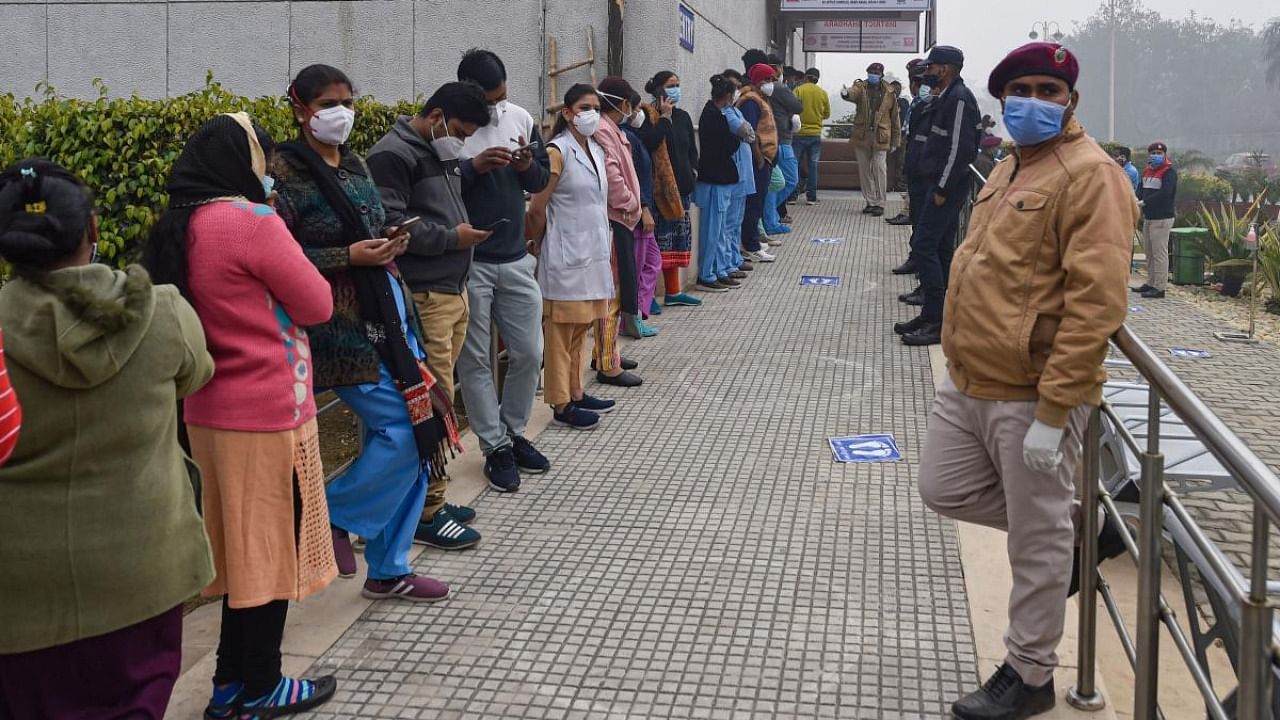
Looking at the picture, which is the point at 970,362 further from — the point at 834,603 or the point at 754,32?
the point at 754,32

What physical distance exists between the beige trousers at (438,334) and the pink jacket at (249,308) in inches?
59.1

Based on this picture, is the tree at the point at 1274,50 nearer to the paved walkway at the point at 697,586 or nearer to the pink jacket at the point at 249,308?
the paved walkway at the point at 697,586

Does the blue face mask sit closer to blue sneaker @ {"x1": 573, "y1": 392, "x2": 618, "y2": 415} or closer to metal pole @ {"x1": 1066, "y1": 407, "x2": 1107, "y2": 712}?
metal pole @ {"x1": 1066, "y1": 407, "x2": 1107, "y2": 712}

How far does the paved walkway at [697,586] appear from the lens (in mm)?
3771

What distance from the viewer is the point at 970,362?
3465 millimetres

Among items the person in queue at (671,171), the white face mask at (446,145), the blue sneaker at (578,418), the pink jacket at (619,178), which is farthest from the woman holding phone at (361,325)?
the person in queue at (671,171)

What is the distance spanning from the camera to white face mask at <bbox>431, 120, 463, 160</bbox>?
493 centimetres

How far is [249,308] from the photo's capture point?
3344 mm

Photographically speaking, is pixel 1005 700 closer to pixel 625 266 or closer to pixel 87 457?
pixel 87 457

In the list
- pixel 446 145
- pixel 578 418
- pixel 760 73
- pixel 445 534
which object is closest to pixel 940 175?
pixel 578 418

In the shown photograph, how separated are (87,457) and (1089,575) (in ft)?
8.72

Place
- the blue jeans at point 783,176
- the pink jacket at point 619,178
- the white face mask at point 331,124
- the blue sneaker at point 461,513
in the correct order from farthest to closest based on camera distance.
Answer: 1. the blue jeans at point 783,176
2. the pink jacket at point 619,178
3. the blue sneaker at point 461,513
4. the white face mask at point 331,124

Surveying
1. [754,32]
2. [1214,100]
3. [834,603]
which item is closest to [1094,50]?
[1214,100]

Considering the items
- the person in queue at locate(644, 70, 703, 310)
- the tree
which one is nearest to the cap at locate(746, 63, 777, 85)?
the person in queue at locate(644, 70, 703, 310)
